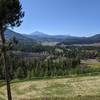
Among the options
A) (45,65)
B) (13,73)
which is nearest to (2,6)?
(13,73)

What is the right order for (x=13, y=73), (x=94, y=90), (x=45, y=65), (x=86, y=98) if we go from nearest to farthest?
(x=86, y=98), (x=94, y=90), (x=13, y=73), (x=45, y=65)

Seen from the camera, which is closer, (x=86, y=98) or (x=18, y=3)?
(x=18, y=3)

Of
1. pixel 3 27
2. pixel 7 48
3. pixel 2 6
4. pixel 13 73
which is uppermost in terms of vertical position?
pixel 2 6

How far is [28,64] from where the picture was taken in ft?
449

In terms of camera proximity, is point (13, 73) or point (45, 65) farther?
point (45, 65)

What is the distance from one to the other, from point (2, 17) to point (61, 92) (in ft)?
74.2

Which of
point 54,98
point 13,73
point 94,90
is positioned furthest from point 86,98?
point 13,73

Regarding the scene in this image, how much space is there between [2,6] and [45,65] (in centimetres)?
10640

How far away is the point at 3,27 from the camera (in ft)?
101

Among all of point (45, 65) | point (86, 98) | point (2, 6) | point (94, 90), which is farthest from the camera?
point (45, 65)

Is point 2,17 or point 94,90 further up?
point 2,17

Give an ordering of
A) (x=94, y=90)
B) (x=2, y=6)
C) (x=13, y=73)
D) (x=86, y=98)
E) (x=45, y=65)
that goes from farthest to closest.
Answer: (x=45, y=65)
(x=13, y=73)
(x=94, y=90)
(x=86, y=98)
(x=2, y=6)

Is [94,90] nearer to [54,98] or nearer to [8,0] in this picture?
[54,98]

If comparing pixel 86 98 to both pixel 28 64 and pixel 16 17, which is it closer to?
→ pixel 16 17
